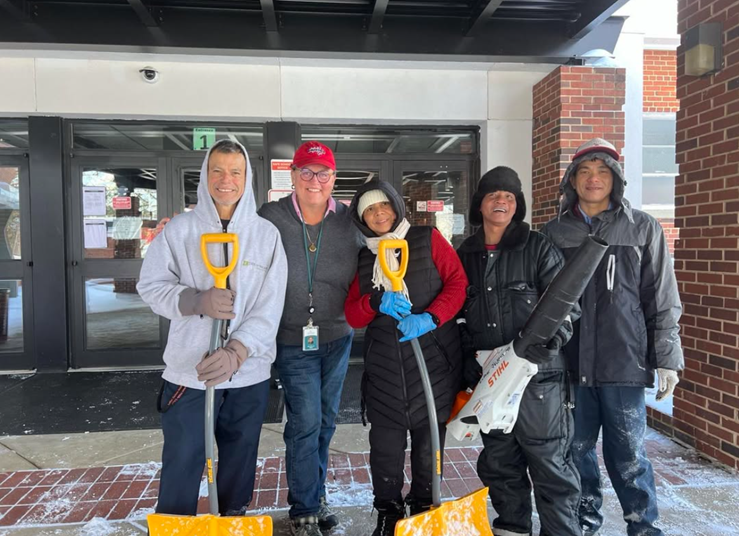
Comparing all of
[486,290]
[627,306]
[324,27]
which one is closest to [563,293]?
[486,290]

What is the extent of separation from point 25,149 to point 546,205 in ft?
19.1

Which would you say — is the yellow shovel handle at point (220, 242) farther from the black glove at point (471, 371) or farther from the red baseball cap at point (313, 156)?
the black glove at point (471, 371)

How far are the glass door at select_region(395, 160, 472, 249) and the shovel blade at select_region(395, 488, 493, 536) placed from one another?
3.87m

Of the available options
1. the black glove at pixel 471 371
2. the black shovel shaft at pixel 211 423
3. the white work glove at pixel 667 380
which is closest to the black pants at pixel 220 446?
the black shovel shaft at pixel 211 423

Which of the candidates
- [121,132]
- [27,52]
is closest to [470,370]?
[121,132]

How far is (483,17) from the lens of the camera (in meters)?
4.34

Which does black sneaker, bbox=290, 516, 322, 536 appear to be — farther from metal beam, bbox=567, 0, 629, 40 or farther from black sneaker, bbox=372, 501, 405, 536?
metal beam, bbox=567, 0, 629, 40

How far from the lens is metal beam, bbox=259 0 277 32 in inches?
159

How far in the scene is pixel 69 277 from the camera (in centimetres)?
550

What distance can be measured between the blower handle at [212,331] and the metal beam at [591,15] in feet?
13.3

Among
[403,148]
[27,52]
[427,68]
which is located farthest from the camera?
[403,148]

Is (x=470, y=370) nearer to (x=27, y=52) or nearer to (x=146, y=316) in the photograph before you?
(x=146, y=316)

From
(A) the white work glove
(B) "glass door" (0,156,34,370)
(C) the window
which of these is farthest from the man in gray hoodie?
(C) the window

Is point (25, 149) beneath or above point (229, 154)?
above
